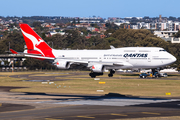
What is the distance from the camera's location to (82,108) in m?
35.3

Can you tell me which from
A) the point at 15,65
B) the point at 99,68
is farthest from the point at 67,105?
the point at 15,65

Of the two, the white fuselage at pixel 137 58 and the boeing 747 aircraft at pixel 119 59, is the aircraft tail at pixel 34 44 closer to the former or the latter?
the boeing 747 aircraft at pixel 119 59

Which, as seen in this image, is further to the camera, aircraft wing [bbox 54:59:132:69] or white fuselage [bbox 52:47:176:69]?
white fuselage [bbox 52:47:176:69]

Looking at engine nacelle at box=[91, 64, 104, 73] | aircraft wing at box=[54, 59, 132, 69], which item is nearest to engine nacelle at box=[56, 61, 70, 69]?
aircraft wing at box=[54, 59, 132, 69]

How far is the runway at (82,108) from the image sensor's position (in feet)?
102

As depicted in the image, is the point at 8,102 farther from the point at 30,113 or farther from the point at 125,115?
the point at 125,115

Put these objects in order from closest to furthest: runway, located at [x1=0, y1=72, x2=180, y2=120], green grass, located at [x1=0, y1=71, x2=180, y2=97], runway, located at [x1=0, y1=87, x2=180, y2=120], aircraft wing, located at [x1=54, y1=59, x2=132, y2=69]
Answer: runway, located at [x1=0, y1=72, x2=180, y2=120], runway, located at [x1=0, y1=87, x2=180, y2=120], green grass, located at [x1=0, y1=71, x2=180, y2=97], aircraft wing, located at [x1=54, y1=59, x2=132, y2=69]

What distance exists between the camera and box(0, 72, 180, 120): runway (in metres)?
30.9

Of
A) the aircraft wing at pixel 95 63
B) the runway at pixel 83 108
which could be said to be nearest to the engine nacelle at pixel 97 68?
the aircraft wing at pixel 95 63

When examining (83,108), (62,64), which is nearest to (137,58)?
(62,64)

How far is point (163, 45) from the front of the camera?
159 metres

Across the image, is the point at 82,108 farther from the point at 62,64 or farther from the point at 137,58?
the point at 137,58

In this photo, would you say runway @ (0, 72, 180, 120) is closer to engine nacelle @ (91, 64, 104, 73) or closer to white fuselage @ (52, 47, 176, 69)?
engine nacelle @ (91, 64, 104, 73)

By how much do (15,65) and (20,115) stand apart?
412 feet
